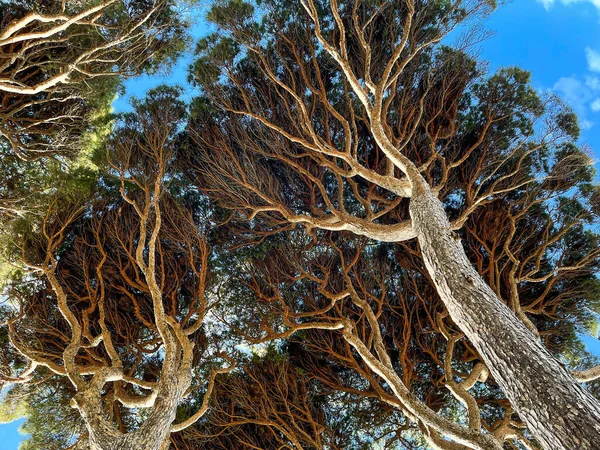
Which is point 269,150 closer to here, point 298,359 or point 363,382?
point 298,359

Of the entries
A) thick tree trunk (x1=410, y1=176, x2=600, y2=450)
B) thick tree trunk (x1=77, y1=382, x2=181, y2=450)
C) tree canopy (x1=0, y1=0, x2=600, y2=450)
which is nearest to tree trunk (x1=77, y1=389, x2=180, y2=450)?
thick tree trunk (x1=77, y1=382, x2=181, y2=450)

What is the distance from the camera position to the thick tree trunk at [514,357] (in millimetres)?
2350

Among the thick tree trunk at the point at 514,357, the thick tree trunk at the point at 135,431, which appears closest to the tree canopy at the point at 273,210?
the thick tree trunk at the point at 135,431

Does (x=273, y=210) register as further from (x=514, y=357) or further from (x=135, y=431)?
(x=514, y=357)

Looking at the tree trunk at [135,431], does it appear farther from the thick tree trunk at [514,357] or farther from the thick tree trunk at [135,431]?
the thick tree trunk at [514,357]

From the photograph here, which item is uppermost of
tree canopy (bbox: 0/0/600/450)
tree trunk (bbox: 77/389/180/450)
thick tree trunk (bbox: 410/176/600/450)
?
tree canopy (bbox: 0/0/600/450)

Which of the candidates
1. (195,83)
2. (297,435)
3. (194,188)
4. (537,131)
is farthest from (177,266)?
(537,131)

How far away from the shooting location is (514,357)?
2.84m

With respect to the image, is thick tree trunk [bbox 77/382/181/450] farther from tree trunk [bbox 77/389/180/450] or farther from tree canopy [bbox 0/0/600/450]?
tree canopy [bbox 0/0/600/450]

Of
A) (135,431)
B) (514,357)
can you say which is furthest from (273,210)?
(514,357)

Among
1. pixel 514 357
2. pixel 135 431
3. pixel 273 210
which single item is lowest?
pixel 135 431

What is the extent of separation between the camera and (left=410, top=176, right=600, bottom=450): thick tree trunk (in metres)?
2.35

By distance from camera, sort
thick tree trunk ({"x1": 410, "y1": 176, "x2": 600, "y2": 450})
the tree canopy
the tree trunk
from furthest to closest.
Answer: the tree canopy < the tree trunk < thick tree trunk ({"x1": 410, "y1": 176, "x2": 600, "y2": 450})

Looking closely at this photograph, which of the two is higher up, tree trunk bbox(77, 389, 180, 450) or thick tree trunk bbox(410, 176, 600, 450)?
thick tree trunk bbox(410, 176, 600, 450)
